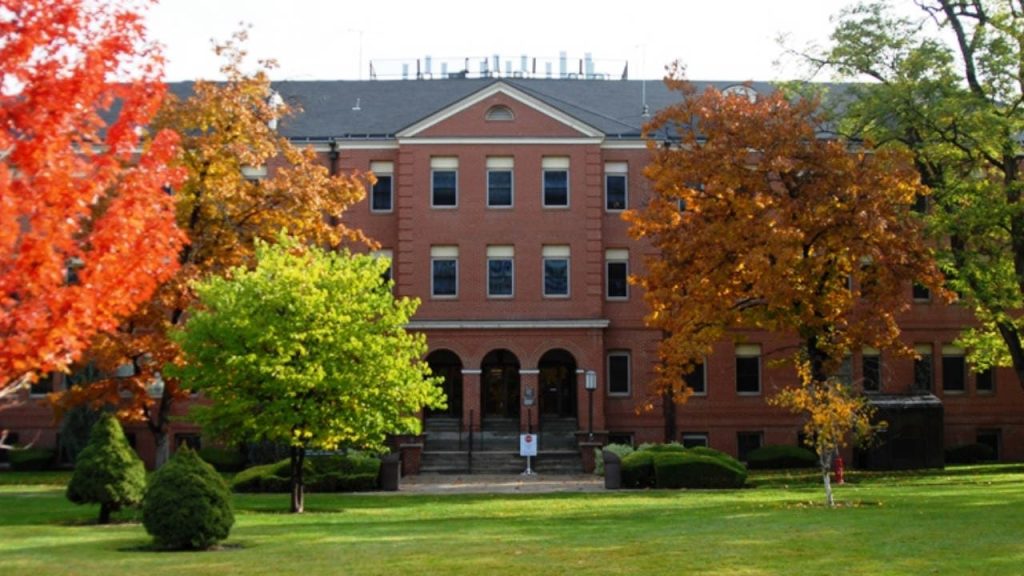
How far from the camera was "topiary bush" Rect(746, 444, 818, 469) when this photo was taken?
4212cm

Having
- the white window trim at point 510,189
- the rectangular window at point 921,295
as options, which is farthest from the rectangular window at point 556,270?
the rectangular window at point 921,295

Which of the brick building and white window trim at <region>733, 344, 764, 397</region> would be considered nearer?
the brick building

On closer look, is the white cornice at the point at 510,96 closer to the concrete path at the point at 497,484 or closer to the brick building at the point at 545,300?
the brick building at the point at 545,300

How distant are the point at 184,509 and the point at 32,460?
27.1m

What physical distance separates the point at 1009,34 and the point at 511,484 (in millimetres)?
18034

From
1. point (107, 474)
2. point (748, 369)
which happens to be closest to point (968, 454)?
point (748, 369)

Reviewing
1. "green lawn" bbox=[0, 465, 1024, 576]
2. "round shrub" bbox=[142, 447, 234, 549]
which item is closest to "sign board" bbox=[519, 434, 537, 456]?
"green lawn" bbox=[0, 465, 1024, 576]

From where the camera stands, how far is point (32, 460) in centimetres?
4294

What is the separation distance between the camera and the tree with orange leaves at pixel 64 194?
11102 mm

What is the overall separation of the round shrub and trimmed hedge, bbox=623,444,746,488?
53.0 feet

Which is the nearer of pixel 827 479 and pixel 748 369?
pixel 827 479

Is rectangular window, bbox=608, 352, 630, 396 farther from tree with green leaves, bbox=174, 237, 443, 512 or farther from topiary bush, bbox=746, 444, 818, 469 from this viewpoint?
tree with green leaves, bbox=174, 237, 443, 512

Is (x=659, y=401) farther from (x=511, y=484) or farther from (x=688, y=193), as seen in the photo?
(x=688, y=193)

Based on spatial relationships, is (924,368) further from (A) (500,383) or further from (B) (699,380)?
(A) (500,383)
